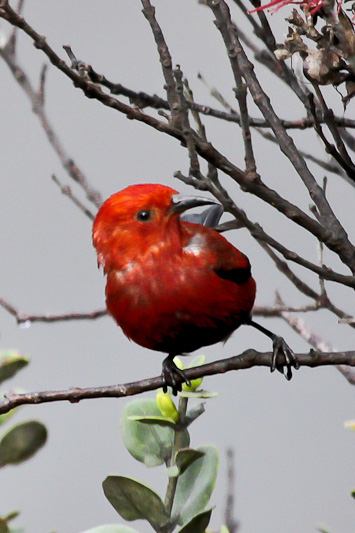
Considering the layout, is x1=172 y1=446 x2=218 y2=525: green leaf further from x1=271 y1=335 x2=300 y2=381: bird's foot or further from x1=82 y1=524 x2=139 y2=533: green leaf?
x1=271 y1=335 x2=300 y2=381: bird's foot

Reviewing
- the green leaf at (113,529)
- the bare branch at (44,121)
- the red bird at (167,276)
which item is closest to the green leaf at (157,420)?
the green leaf at (113,529)

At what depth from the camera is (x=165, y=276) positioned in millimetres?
1422

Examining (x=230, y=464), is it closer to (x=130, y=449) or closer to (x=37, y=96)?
(x=130, y=449)

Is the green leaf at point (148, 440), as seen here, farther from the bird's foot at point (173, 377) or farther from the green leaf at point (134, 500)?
the bird's foot at point (173, 377)

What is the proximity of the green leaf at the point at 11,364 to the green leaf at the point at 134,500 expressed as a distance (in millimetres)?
226

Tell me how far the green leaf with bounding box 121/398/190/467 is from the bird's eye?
583 mm

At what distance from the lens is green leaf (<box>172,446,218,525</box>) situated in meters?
0.89

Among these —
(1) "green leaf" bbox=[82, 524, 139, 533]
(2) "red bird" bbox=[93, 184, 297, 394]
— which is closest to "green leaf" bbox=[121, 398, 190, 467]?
(1) "green leaf" bbox=[82, 524, 139, 533]

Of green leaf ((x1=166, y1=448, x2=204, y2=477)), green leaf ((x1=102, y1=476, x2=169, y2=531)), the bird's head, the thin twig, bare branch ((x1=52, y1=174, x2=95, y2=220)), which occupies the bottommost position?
green leaf ((x1=102, y1=476, x2=169, y2=531))

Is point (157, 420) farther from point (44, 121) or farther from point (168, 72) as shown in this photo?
point (44, 121)

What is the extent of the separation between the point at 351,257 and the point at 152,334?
62cm

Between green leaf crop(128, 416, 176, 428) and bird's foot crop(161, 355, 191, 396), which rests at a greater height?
bird's foot crop(161, 355, 191, 396)

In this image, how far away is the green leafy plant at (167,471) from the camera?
2.81 feet

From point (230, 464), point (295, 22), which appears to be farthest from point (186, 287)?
point (295, 22)
